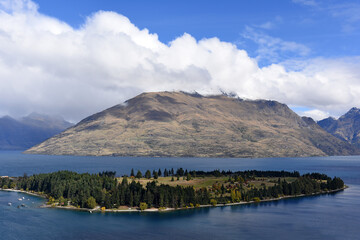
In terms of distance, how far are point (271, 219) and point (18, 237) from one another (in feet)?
440

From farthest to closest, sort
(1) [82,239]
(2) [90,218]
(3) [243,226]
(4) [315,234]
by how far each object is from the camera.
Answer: (2) [90,218] < (3) [243,226] < (4) [315,234] < (1) [82,239]

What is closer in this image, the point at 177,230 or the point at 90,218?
the point at 177,230

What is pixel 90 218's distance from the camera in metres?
195

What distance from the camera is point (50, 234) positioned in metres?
164

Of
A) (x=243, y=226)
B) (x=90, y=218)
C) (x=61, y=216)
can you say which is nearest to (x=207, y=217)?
(x=243, y=226)

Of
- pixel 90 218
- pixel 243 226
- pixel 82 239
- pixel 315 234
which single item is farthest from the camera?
pixel 90 218

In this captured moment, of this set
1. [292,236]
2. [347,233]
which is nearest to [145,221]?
[292,236]

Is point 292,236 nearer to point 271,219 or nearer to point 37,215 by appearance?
point 271,219

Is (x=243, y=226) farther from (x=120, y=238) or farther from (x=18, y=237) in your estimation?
(x=18, y=237)

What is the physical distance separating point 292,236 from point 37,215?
14159 centimetres

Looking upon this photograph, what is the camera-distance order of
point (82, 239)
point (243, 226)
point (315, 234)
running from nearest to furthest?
point (82, 239), point (315, 234), point (243, 226)

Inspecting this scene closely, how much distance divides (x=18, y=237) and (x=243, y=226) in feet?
365

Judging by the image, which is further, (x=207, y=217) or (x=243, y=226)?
(x=207, y=217)

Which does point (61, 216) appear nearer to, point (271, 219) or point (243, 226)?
point (243, 226)
